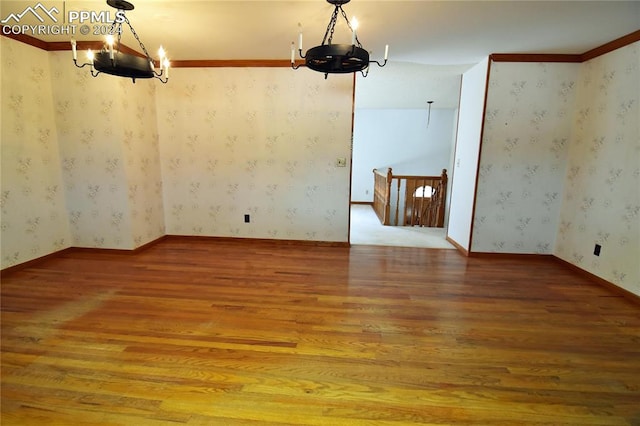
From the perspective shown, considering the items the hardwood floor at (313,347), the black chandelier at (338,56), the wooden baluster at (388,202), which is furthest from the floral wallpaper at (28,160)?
the wooden baluster at (388,202)

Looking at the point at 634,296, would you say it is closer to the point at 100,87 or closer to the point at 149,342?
the point at 149,342

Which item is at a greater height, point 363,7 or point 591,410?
point 363,7

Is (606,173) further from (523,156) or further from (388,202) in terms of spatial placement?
(388,202)

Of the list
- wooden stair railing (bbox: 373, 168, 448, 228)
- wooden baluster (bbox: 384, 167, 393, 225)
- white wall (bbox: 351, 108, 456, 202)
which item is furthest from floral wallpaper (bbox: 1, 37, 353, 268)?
white wall (bbox: 351, 108, 456, 202)

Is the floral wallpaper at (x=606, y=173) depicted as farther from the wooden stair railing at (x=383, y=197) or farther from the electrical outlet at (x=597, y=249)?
the wooden stair railing at (x=383, y=197)

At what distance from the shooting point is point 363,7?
2.30 metres

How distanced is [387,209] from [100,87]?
4500 mm

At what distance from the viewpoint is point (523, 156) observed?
11.5ft

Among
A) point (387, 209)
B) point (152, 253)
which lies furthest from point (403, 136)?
point (152, 253)

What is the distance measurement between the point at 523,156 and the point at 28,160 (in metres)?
5.30

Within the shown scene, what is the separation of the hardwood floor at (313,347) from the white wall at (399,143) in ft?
16.2

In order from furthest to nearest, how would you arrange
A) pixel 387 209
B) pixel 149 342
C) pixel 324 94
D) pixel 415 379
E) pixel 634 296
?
pixel 387 209, pixel 324 94, pixel 634 296, pixel 149 342, pixel 415 379

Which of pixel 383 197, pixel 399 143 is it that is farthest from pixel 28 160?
pixel 399 143

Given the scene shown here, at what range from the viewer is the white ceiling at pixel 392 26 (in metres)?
2.27
